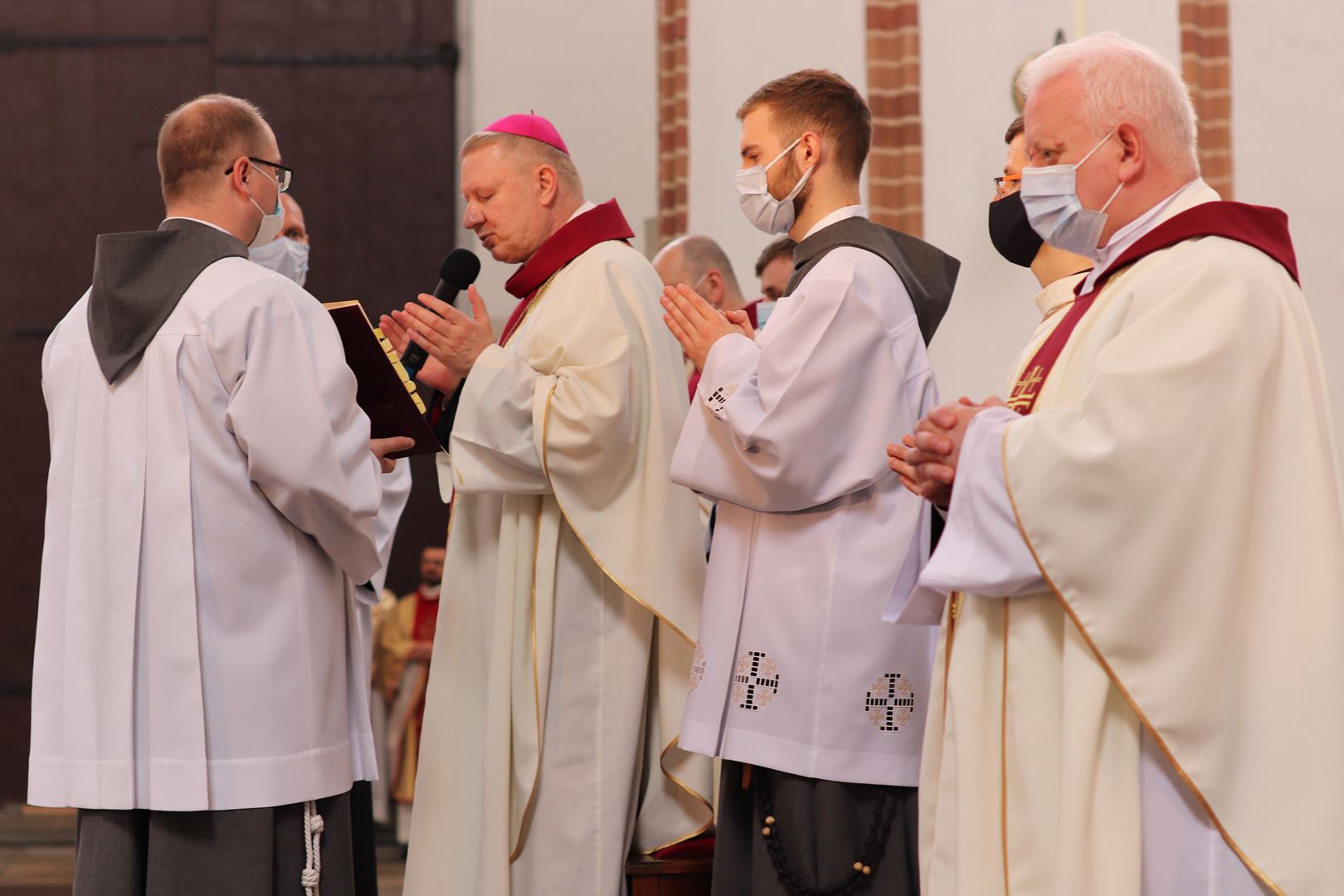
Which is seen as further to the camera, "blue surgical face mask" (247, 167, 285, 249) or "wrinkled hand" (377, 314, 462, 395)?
"wrinkled hand" (377, 314, 462, 395)

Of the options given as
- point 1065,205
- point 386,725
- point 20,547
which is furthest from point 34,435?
point 1065,205

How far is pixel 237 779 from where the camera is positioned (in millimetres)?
2816

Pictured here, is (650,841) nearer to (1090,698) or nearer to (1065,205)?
(1090,698)

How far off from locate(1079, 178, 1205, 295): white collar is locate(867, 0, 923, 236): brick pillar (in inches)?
194

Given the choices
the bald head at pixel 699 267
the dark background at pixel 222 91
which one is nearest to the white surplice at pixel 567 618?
the bald head at pixel 699 267

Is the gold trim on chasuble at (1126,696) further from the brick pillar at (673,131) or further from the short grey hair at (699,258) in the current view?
the brick pillar at (673,131)

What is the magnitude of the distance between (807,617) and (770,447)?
37cm

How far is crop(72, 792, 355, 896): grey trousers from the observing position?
279 cm

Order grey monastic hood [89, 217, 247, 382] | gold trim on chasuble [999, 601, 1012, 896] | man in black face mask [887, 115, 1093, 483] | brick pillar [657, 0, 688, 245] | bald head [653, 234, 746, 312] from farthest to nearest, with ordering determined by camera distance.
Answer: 1. brick pillar [657, 0, 688, 245]
2. bald head [653, 234, 746, 312]
3. man in black face mask [887, 115, 1093, 483]
4. grey monastic hood [89, 217, 247, 382]
5. gold trim on chasuble [999, 601, 1012, 896]

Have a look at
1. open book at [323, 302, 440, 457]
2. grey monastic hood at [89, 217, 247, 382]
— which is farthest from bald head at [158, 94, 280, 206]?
open book at [323, 302, 440, 457]

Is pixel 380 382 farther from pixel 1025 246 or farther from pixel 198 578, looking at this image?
pixel 1025 246

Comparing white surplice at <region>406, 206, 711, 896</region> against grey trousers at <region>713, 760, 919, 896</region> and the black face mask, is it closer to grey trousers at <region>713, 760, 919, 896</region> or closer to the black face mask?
grey trousers at <region>713, 760, 919, 896</region>

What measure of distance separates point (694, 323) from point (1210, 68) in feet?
16.0

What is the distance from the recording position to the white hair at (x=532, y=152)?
12.3 feet
